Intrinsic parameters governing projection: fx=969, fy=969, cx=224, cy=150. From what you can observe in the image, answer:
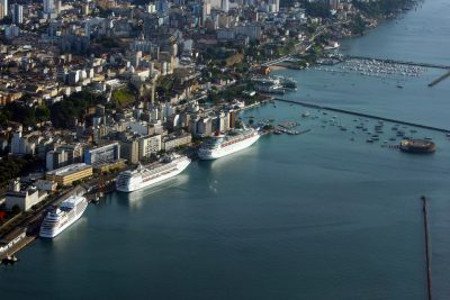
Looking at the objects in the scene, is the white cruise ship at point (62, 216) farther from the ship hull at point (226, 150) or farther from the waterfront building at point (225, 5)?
the waterfront building at point (225, 5)

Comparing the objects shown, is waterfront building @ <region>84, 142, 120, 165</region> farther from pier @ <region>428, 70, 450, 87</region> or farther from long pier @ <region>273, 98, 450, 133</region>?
pier @ <region>428, 70, 450, 87</region>

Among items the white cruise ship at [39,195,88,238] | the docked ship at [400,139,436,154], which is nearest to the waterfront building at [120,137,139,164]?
the white cruise ship at [39,195,88,238]

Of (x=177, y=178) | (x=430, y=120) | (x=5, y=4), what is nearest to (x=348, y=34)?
(x=5, y=4)

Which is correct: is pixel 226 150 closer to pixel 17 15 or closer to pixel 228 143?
pixel 228 143

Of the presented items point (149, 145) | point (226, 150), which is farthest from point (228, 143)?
point (149, 145)

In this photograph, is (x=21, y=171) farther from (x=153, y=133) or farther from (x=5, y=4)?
(x=5, y=4)
